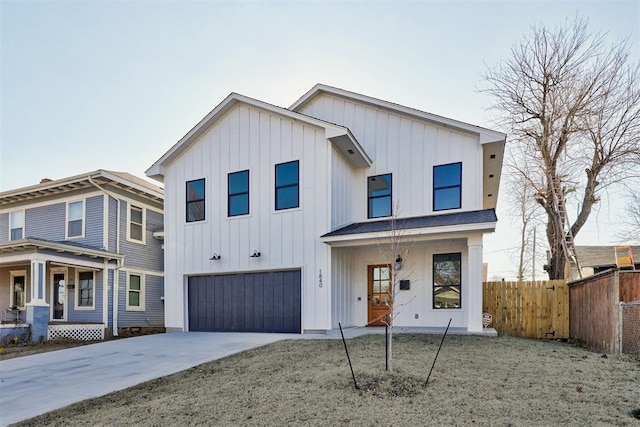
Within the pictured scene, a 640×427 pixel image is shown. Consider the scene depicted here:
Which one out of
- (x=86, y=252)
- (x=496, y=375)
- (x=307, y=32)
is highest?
(x=307, y=32)

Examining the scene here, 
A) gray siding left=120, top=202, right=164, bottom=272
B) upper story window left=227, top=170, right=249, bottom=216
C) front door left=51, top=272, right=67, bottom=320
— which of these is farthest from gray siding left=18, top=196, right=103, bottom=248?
upper story window left=227, top=170, right=249, bottom=216

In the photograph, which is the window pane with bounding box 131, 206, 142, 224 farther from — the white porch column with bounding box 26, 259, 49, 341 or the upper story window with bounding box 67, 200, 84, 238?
the white porch column with bounding box 26, 259, 49, 341

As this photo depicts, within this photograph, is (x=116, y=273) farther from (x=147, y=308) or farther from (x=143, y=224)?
(x=143, y=224)

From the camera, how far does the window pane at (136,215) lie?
54.0ft

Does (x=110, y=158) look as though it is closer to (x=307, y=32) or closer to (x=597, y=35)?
(x=307, y=32)

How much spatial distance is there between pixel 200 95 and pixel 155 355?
10134 mm

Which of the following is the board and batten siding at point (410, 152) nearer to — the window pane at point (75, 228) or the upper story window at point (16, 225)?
the window pane at point (75, 228)

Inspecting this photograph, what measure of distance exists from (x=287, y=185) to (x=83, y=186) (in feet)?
29.1

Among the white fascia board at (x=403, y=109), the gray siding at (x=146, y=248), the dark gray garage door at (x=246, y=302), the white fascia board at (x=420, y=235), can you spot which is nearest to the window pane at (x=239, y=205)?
the dark gray garage door at (x=246, y=302)

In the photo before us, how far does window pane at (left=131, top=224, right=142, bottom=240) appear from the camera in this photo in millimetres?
16444

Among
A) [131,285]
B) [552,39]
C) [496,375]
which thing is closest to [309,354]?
[496,375]

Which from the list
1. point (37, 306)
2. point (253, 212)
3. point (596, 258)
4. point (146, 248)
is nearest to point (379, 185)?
point (253, 212)

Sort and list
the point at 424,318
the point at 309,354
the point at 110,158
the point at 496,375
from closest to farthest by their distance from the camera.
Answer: the point at 496,375 → the point at 309,354 → the point at 424,318 → the point at 110,158

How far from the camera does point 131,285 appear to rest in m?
16.4
